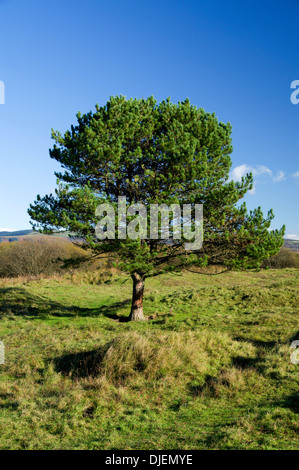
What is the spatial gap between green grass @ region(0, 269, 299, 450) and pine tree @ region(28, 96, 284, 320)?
3527 mm

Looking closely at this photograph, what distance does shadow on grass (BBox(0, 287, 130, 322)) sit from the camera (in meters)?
17.5

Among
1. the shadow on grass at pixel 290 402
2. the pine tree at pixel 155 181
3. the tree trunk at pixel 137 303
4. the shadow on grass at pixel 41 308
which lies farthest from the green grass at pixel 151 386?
the pine tree at pixel 155 181

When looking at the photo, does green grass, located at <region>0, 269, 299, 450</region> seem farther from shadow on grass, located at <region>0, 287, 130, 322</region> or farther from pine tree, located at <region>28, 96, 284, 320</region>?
pine tree, located at <region>28, 96, 284, 320</region>

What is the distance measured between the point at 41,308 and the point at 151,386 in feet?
43.1

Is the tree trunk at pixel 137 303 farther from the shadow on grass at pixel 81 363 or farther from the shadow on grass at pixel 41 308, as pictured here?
the shadow on grass at pixel 81 363

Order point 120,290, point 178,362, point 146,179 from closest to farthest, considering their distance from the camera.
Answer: point 178,362 < point 146,179 < point 120,290

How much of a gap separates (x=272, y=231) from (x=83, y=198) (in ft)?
27.8

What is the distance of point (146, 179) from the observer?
13.5 metres

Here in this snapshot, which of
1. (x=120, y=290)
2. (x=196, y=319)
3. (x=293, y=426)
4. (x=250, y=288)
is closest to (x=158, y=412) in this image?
(x=293, y=426)

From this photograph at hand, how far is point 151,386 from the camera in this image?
24.6 ft

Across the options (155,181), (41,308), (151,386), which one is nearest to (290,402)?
(151,386)

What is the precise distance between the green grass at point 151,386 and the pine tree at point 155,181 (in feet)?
11.6

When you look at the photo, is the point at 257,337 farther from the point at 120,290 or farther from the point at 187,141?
the point at 120,290

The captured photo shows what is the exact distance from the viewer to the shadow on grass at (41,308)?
17.5m
